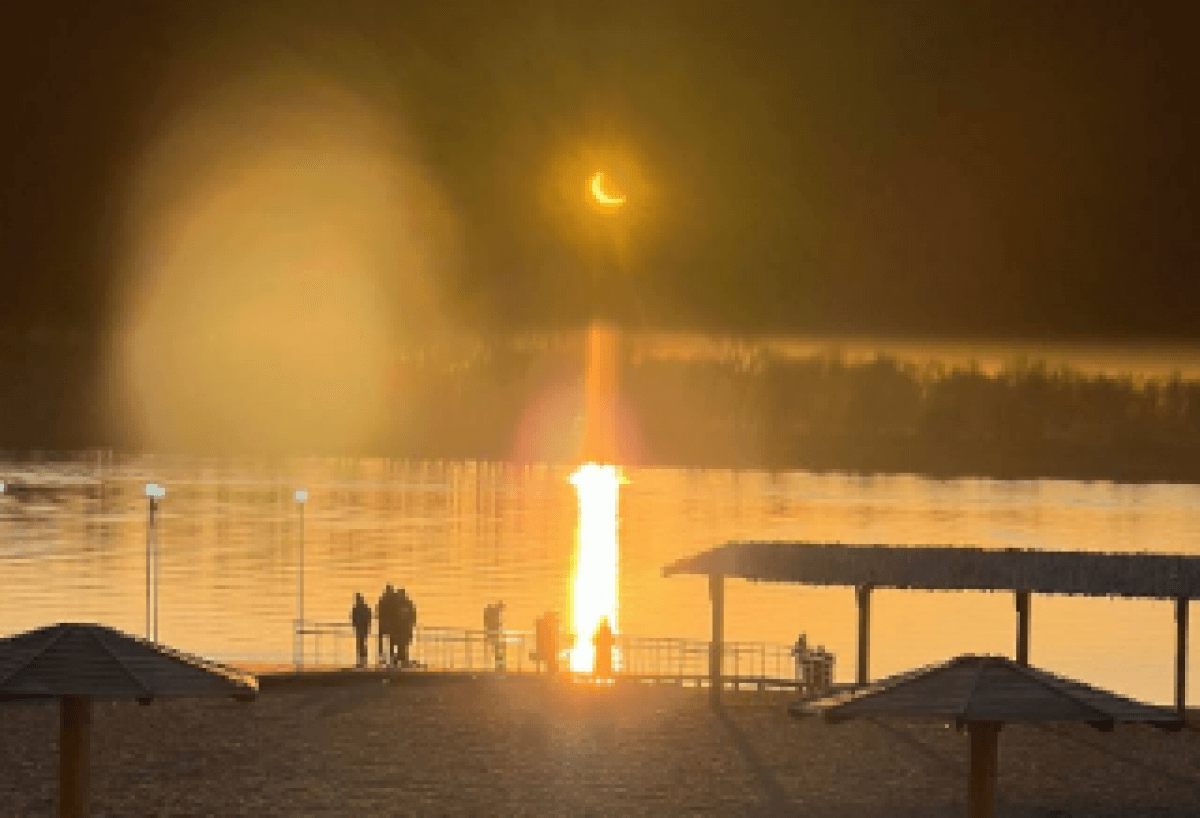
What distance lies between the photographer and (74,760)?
1916 centimetres

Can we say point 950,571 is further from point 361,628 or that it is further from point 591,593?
point 591,593

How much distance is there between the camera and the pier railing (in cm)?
4384

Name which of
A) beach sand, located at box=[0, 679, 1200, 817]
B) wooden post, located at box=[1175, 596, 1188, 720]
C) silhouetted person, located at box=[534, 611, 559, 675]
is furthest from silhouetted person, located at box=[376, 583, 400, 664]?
wooden post, located at box=[1175, 596, 1188, 720]

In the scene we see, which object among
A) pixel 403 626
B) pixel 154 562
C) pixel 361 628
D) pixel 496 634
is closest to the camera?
pixel 403 626

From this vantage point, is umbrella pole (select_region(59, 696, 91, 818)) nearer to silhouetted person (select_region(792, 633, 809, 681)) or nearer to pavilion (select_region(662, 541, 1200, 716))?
pavilion (select_region(662, 541, 1200, 716))

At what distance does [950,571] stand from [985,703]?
20.1m

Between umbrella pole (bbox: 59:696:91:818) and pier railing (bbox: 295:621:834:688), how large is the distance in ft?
71.8

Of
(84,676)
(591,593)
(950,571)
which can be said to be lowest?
(591,593)

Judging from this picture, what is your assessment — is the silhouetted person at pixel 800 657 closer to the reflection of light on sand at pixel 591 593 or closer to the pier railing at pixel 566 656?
the pier railing at pixel 566 656

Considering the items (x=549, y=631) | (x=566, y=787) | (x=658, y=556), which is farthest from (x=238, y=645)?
(x=658, y=556)

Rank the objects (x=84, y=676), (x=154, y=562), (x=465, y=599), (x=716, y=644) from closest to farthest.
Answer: (x=84, y=676) < (x=716, y=644) < (x=154, y=562) < (x=465, y=599)

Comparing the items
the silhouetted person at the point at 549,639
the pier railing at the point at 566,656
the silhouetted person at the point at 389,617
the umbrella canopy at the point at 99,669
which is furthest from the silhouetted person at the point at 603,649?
the umbrella canopy at the point at 99,669

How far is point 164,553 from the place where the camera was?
469ft

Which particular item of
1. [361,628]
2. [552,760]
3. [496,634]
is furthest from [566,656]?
[552,760]
